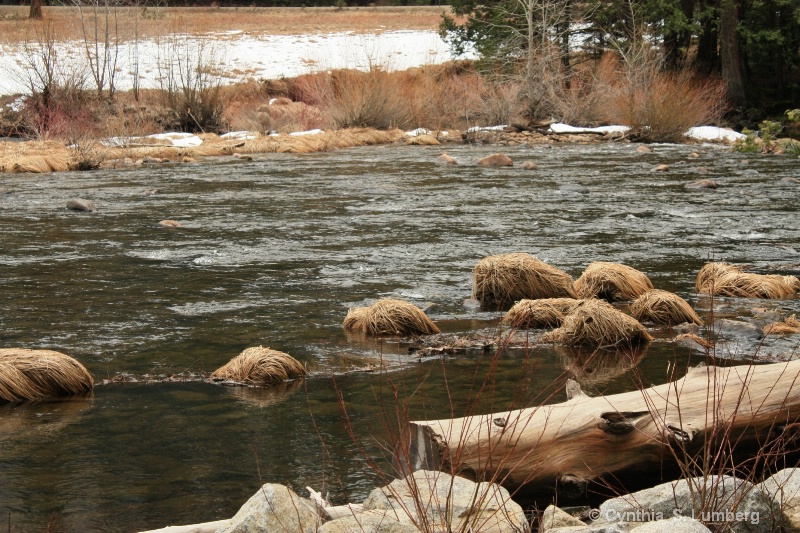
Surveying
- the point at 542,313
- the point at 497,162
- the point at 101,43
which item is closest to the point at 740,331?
the point at 542,313

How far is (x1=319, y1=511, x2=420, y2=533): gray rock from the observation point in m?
3.54

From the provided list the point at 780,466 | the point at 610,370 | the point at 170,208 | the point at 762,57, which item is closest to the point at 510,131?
the point at 762,57

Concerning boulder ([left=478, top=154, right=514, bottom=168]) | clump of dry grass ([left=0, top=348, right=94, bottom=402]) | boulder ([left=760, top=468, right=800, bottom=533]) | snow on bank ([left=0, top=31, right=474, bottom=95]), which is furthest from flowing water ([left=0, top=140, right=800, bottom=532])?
snow on bank ([left=0, top=31, right=474, bottom=95])

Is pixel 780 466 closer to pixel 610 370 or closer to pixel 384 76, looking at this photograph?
pixel 610 370

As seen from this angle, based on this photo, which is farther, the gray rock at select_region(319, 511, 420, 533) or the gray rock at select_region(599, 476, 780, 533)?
the gray rock at select_region(599, 476, 780, 533)

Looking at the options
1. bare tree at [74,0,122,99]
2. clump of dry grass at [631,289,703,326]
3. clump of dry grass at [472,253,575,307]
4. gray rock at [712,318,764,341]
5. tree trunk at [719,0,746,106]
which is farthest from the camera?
bare tree at [74,0,122,99]

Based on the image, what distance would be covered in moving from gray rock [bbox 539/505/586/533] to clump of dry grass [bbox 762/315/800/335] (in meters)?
4.32

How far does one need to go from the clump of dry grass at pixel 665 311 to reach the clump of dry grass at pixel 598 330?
0.54 m

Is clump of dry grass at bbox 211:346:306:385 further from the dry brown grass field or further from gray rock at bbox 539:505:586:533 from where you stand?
the dry brown grass field

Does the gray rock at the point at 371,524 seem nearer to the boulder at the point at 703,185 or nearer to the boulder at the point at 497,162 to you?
the boulder at the point at 703,185

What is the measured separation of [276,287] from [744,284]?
4708mm

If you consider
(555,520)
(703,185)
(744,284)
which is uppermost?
(555,520)

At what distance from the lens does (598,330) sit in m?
7.86

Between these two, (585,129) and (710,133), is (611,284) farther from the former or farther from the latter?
(585,129)
